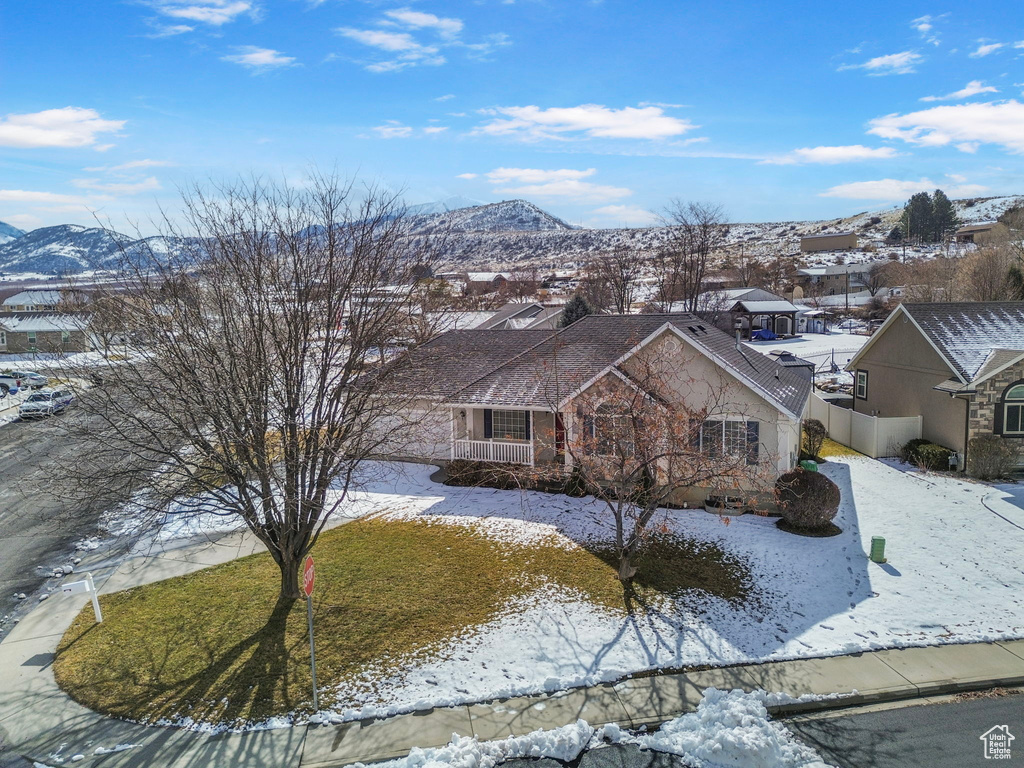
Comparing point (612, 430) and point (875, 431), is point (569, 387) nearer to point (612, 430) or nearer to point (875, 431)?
point (612, 430)

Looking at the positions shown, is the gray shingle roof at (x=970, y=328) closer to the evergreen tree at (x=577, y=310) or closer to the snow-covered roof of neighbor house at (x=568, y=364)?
the snow-covered roof of neighbor house at (x=568, y=364)

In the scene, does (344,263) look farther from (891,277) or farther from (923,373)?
(891,277)

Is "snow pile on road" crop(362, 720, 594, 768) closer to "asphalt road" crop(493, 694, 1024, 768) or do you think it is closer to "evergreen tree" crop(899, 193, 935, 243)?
"asphalt road" crop(493, 694, 1024, 768)

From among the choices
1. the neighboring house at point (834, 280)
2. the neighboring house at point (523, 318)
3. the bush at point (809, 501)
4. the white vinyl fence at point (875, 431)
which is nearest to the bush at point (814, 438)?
the white vinyl fence at point (875, 431)

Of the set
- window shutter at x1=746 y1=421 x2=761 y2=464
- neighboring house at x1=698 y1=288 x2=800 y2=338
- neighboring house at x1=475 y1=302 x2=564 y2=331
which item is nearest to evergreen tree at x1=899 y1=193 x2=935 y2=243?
neighboring house at x1=698 y1=288 x2=800 y2=338

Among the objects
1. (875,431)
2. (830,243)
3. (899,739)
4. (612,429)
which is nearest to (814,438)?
(875,431)

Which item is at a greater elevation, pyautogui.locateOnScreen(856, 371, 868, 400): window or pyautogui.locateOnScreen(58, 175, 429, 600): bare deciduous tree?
pyautogui.locateOnScreen(58, 175, 429, 600): bare deciduous tree

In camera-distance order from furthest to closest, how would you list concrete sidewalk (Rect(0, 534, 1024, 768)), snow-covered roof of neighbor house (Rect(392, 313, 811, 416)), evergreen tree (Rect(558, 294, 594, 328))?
evergreen tree (Rect(558, 294, 594, 328)), snow-covered roof of neighbor house (Rect(392, 313, 811, 416)), concrete sidewalk (Rect(0, 534, 1024, 768))
